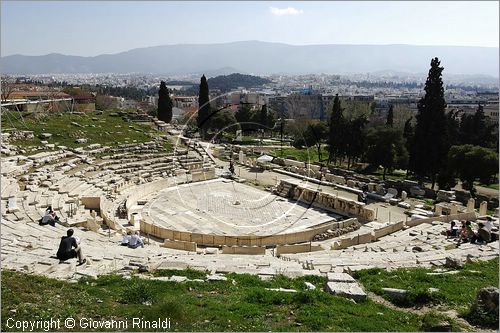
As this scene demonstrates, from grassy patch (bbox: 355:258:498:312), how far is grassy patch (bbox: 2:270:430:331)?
47.8 inches

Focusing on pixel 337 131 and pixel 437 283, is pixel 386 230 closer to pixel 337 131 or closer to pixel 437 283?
pixel 437 283

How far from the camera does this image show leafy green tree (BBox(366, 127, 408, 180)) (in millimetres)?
38406

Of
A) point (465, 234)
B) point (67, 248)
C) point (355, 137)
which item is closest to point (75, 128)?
point (355, 137)

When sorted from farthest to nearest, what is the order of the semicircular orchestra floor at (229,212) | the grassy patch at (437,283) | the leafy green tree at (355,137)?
the leafy green tree at (355,137) < the semicircular orchestra floor at (229,212) < the grassy patch at (437,283)

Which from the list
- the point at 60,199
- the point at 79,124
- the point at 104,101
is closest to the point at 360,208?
the point at 60,199

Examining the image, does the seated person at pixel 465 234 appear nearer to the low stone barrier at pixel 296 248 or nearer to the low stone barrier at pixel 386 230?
the low stone barrier at pixel 386 230

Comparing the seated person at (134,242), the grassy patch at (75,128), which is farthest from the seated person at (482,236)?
the grassy patch at (75,128)

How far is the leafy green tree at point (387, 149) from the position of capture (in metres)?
38.4

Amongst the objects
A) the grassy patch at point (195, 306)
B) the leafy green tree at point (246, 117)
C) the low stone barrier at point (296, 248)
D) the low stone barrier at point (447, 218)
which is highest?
the leafy green tree at point (246, 117)

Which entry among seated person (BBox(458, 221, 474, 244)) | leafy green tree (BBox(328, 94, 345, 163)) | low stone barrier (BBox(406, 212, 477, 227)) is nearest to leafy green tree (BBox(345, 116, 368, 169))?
leafy green tree (BBox(328, 94, 345, 163))

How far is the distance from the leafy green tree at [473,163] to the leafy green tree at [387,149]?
256 inches

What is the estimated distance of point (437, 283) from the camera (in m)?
11.7

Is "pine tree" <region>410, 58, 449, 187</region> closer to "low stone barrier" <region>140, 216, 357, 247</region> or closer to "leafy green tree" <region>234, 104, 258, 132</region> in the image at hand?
"low stone barrier" <region>140, 216, 357, 247</region>

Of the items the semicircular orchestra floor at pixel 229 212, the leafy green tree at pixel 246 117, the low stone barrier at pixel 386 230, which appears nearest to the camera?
the low stone barrier at pixel 386 230
